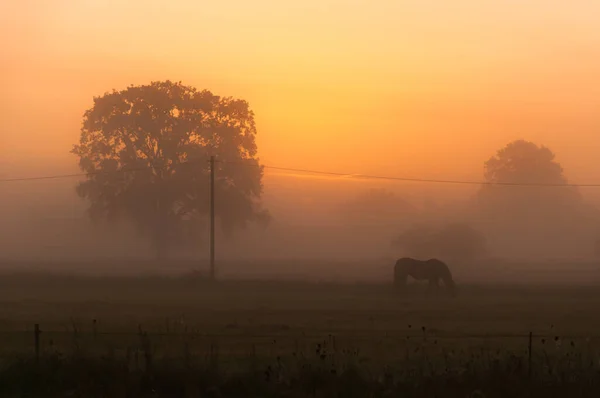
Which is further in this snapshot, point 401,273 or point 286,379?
point 401,273

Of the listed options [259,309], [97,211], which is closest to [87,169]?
[97,211]

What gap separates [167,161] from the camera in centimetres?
6631

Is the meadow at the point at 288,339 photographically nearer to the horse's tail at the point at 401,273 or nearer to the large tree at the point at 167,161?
the horse's tail at the point at 401,273

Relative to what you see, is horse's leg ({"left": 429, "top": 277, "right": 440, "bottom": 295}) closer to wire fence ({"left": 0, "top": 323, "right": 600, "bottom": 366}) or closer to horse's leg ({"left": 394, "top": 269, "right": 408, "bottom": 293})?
horse's leg ({"left": 394, "top": 269, "right": 408, "bottom": 293})

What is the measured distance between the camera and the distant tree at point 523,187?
113 metres

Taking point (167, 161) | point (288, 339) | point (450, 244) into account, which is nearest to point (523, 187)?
point (450, 244)

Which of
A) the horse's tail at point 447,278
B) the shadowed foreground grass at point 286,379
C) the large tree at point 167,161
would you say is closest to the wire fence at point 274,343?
the shadowed foreground grass at point 286,379

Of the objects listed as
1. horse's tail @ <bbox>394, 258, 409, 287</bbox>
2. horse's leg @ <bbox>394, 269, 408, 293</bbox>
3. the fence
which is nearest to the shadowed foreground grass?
the fence

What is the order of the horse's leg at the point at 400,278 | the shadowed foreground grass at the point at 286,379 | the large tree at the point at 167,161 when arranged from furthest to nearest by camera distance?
the large tree at the point at 167,161
the horse's leg at the point at 400,278
the shadowed foreground grass at the point at 286,379

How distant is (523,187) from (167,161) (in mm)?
64553

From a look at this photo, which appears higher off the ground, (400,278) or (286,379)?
(286,379)

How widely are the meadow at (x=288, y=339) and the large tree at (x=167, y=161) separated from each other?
17827 millimetres

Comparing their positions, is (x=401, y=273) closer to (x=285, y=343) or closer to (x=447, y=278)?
(x=447, y=278)

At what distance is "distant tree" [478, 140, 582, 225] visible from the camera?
371 ft
